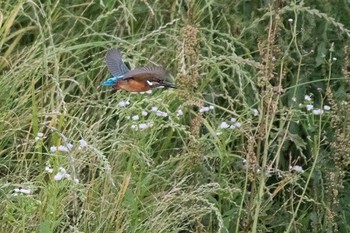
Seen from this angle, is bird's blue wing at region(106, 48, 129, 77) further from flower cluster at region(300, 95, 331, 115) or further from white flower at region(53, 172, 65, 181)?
flower cluster at region(300, 95, 331, 115)

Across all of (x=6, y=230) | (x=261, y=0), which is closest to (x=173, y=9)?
(x=261, y=0)

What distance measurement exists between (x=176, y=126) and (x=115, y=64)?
0.26 m

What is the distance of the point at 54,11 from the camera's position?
13.1 feet

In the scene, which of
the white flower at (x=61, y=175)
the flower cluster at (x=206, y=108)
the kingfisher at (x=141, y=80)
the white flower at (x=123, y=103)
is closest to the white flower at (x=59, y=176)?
the white flower at (x=61, y=175)

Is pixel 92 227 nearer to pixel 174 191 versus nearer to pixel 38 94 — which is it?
pixel 174 191

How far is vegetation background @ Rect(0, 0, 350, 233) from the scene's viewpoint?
2.80 m

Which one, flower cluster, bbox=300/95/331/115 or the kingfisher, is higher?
the kingfisher

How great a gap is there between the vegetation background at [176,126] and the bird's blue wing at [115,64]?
0.18 meters

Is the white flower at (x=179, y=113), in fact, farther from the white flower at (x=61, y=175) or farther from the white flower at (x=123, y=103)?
the white flower at (x=61, y=175)

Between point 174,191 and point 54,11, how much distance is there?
Answer: 130 centimetres

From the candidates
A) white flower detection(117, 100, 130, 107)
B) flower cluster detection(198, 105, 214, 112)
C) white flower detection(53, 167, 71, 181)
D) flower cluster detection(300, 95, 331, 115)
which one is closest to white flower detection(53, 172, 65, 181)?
white flower detection(53, 167, 71, 181)

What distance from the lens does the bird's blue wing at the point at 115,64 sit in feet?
9.66

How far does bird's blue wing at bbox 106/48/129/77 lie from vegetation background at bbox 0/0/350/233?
18cm

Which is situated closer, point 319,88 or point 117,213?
point 117,213
